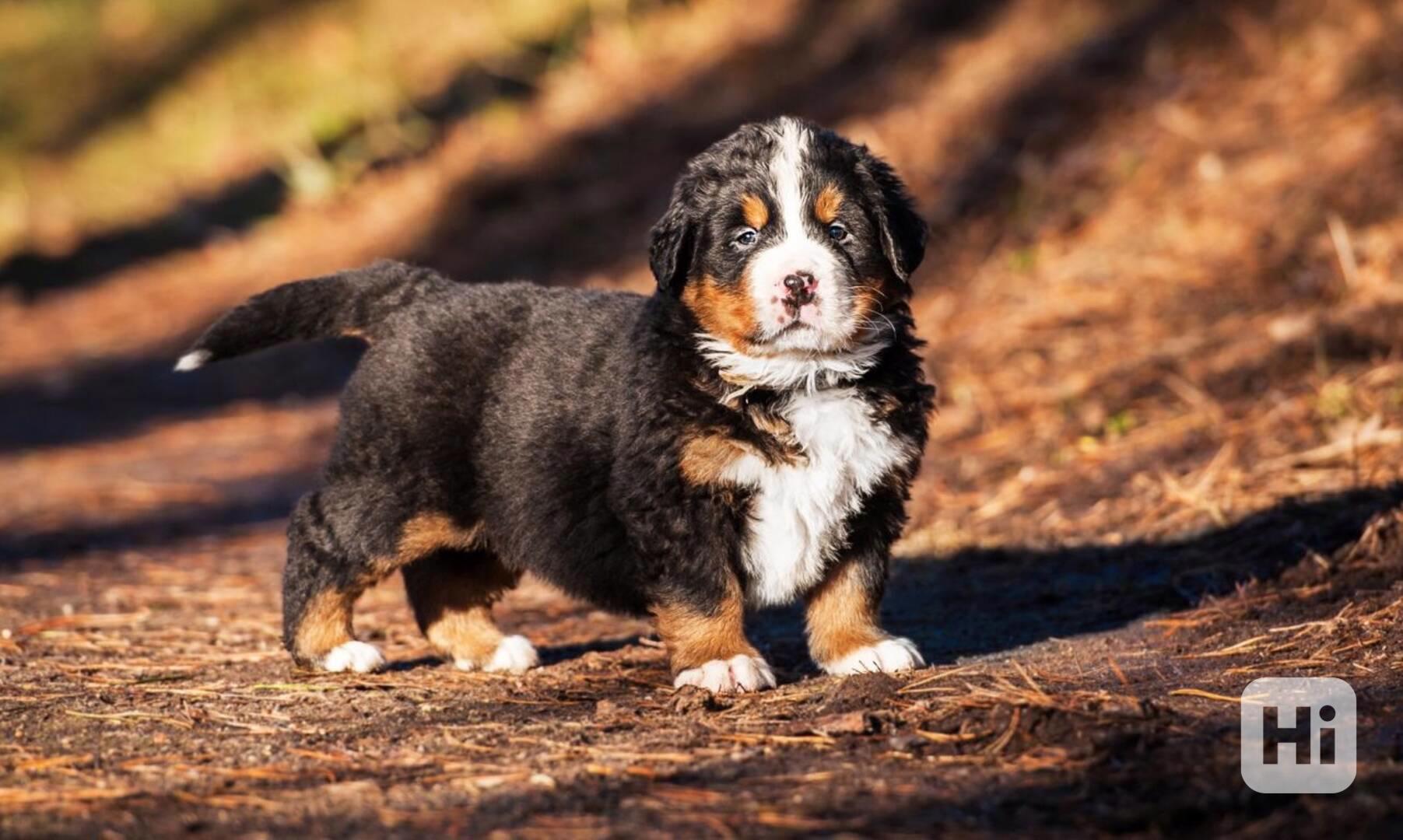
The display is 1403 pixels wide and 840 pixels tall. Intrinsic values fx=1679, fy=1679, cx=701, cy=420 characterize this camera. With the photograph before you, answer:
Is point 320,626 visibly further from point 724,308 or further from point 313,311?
point 724,308

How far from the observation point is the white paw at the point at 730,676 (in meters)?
4.54

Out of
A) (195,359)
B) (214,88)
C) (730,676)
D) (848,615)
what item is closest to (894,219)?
(848,615)

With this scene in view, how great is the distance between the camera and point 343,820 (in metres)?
3.31

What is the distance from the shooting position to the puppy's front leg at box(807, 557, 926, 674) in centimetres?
482

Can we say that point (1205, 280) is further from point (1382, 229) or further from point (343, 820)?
point (343, 820)

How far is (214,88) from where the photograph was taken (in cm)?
2391

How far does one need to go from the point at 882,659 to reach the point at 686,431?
85 cm

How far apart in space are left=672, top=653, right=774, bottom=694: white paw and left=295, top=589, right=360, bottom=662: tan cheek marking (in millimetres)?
1251

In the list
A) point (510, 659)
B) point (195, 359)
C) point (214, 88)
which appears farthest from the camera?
point (214, 88)

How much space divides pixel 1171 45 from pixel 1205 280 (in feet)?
12.1

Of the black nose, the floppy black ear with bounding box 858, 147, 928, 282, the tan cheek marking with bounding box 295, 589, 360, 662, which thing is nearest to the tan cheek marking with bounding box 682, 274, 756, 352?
the black nose

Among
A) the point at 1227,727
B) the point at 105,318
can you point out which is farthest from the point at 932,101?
the point at 1227,727

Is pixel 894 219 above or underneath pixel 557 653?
above

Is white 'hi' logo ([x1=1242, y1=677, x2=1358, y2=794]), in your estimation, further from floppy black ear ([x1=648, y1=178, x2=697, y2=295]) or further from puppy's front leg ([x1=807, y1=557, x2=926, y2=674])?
floppy black ear ([x1=648, y1=178, x2=697, y2=295])
